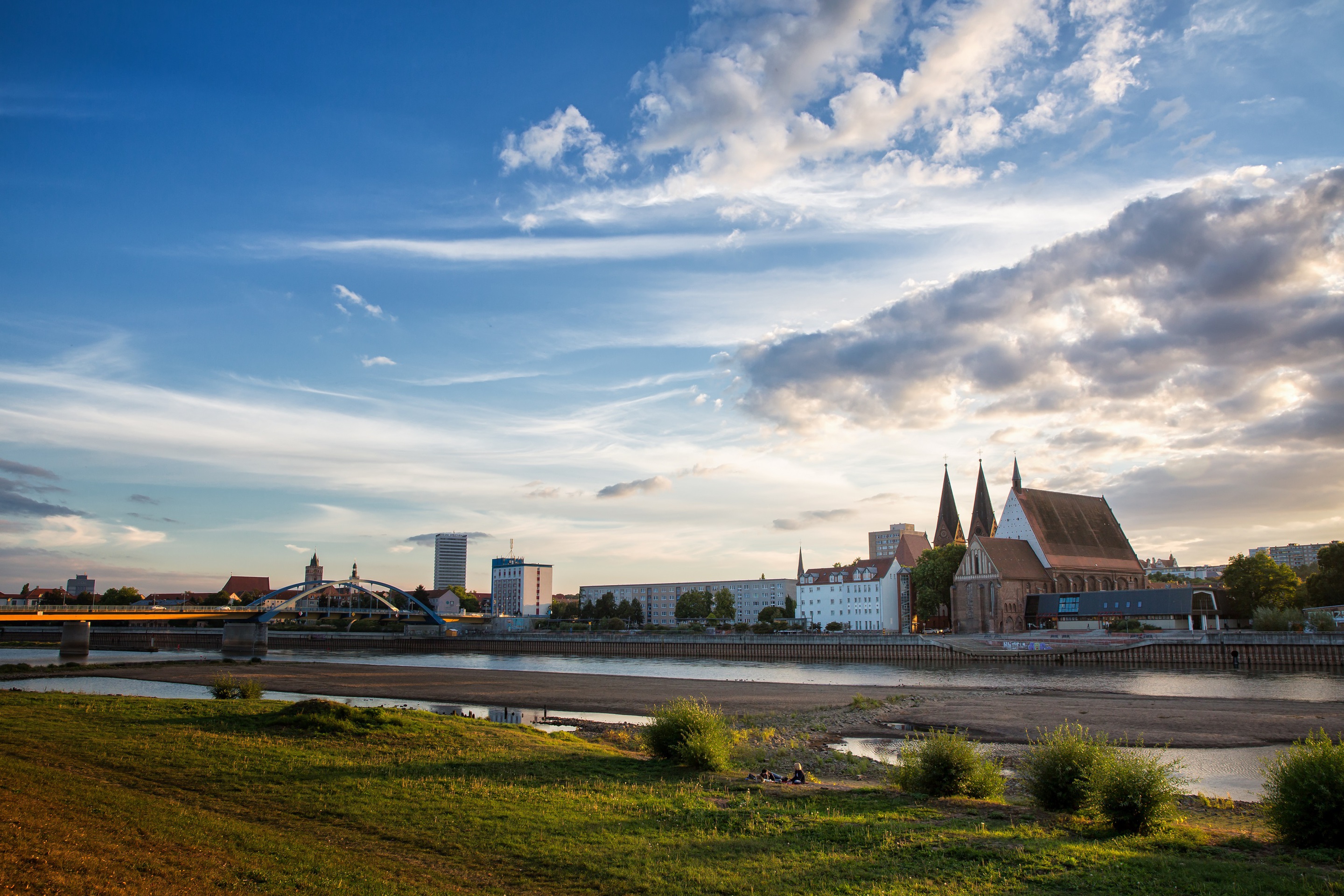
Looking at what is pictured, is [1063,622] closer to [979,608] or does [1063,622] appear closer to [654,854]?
[979,608]

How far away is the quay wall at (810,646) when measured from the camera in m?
61.9

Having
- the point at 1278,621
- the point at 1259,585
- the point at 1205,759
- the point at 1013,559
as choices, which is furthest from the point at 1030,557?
the point at 1205,759

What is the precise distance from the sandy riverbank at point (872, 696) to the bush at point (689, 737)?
11604 millimetres

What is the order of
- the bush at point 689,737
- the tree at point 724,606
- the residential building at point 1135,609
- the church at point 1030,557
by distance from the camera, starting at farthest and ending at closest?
the tree at point 724,606 < the church at point 1030,557 < the residential building at point 1135,609 < the bush at point 689,737

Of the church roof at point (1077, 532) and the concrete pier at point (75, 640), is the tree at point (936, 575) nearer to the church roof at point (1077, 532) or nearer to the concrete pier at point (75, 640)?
the church roof at point (1077, 532)

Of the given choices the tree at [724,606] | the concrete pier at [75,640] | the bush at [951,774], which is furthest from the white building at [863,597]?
the bush at [951,774]

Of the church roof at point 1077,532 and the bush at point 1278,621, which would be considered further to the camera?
the church roof at point 1077,532

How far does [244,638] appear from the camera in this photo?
87812 millimetres

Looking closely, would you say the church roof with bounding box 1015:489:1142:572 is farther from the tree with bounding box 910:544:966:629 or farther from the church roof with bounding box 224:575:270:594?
the church roof with bounding box 224:575:270:594

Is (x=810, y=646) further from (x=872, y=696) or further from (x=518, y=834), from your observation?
(x=518, y=834)

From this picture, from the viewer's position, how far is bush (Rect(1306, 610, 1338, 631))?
6359 centimetres

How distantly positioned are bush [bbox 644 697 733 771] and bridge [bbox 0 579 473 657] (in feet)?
239

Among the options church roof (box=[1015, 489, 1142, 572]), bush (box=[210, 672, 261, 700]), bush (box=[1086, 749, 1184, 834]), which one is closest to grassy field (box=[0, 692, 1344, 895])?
bush (box=[1086, 749, 1184, 834])

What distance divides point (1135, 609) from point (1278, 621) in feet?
56.7
